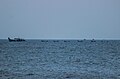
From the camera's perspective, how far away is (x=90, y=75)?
49.9 m

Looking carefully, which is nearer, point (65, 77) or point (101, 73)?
point (65, 77)

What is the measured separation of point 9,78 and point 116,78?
1251cm

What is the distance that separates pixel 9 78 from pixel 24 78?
1747mm

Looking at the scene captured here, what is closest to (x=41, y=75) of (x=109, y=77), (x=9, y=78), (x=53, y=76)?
(x=53, y=76)

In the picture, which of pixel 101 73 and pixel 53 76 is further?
pixel 101 73

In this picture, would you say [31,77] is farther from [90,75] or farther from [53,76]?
[90,75]

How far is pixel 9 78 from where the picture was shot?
46312 mm

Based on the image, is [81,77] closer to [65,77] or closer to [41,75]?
[65,77]

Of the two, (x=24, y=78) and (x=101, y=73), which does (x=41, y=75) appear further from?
(x=101, y=73)

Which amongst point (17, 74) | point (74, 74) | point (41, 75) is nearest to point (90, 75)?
point (74, 74)

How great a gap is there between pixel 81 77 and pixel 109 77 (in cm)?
339

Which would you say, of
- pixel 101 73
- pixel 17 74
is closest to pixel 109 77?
pixel 101 73

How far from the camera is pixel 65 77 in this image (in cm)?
4788

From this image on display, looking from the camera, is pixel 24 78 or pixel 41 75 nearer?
pixel 24 78
